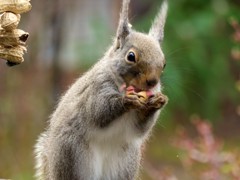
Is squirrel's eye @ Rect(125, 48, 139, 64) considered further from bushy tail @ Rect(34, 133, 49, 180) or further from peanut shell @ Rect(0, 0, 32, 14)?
bushy tail @ Rect(34, 133, 49, 180)

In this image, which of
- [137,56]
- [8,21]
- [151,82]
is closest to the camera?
A: [8,21]

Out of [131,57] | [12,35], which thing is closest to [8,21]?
[12,35]

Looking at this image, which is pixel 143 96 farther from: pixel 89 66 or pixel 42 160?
pixel 89 66

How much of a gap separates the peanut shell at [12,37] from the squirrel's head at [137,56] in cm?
58

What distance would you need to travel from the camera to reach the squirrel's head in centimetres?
404

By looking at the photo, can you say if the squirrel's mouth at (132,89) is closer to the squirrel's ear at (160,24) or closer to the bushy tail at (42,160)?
the squirrel's ear at (160,24)

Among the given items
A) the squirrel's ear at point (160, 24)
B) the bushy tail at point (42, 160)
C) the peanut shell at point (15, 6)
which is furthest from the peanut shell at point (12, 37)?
the bushy tail at point (42, 160)

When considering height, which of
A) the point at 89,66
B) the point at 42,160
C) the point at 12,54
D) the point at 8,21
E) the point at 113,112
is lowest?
Answer: the point at 89,66

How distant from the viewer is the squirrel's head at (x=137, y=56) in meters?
4.04

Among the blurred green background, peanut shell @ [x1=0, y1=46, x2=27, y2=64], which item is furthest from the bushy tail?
the blurred green background

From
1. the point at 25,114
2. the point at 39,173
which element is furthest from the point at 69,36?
the point at 39,173

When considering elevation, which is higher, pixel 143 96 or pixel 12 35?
pixel 12 35

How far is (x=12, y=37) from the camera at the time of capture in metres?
3.78

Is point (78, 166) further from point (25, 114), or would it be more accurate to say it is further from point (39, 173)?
point (25, 114)
